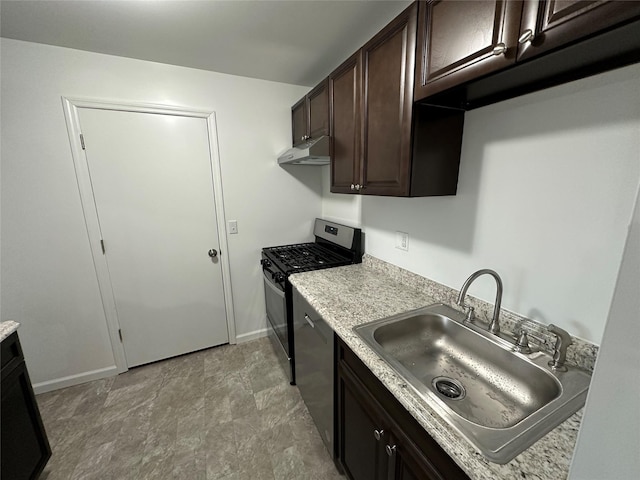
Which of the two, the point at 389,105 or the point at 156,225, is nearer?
the point at 389,105

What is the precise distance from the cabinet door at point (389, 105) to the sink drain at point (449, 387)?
810 millimetres

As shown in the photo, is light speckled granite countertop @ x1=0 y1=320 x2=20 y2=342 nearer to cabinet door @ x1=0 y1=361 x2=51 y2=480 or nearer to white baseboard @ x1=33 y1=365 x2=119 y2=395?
cabinet door @ x1=0 y1=361 x2=51 y2=480

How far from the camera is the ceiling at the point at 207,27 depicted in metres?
1.32

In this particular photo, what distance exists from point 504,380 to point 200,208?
7.47 ft

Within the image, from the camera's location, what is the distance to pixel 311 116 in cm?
199

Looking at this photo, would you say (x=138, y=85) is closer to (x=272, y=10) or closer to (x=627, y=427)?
(x=272, y=10)

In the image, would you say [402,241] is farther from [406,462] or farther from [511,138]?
[406,462]

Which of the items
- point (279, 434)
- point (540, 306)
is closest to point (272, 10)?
point (540, 306)

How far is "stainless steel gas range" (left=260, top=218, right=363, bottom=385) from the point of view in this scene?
1860mm

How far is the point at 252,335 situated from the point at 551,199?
2535mm

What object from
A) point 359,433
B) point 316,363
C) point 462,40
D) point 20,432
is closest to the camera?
point 462,40

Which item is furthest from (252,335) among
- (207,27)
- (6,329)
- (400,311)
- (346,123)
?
(207,27)

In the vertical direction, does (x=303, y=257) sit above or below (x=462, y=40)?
below

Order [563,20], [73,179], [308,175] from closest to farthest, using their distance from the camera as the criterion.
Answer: [563,20]
[73,179]
[308,175]
